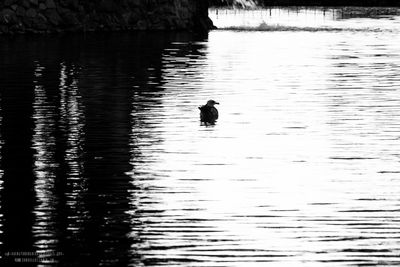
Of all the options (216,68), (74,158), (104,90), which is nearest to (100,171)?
(74,158)

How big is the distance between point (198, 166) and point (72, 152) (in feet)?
8.32

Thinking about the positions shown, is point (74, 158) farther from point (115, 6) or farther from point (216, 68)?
point (115, 6)

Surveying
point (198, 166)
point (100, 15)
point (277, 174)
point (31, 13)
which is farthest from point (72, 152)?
point (100, 15)

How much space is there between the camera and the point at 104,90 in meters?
30.8

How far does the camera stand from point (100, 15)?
6222cm

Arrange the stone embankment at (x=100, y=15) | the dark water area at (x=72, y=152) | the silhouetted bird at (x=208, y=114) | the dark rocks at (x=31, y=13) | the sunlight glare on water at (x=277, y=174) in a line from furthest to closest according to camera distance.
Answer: the dark rocks at (x=31, y=13), the stone embankment at (x=100, y=15), the silhouetted bird at (x=208, y=114), the dark water area at (x=72, y=152), the sunlight glare on water at (x=277, y=174)

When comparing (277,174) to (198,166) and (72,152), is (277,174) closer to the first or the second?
(198,166)

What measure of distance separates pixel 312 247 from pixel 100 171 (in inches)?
224

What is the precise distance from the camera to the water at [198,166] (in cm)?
1238

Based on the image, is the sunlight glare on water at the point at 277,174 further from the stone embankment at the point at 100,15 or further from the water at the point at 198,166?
the stone embankment at the point at 100,15

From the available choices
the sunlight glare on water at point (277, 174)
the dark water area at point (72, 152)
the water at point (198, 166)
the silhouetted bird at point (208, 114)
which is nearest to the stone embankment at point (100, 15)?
the dark water area at point (72, 152)

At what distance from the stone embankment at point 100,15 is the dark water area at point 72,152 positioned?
16300mm

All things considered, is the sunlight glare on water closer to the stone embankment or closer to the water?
the water

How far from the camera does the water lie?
488 inches
